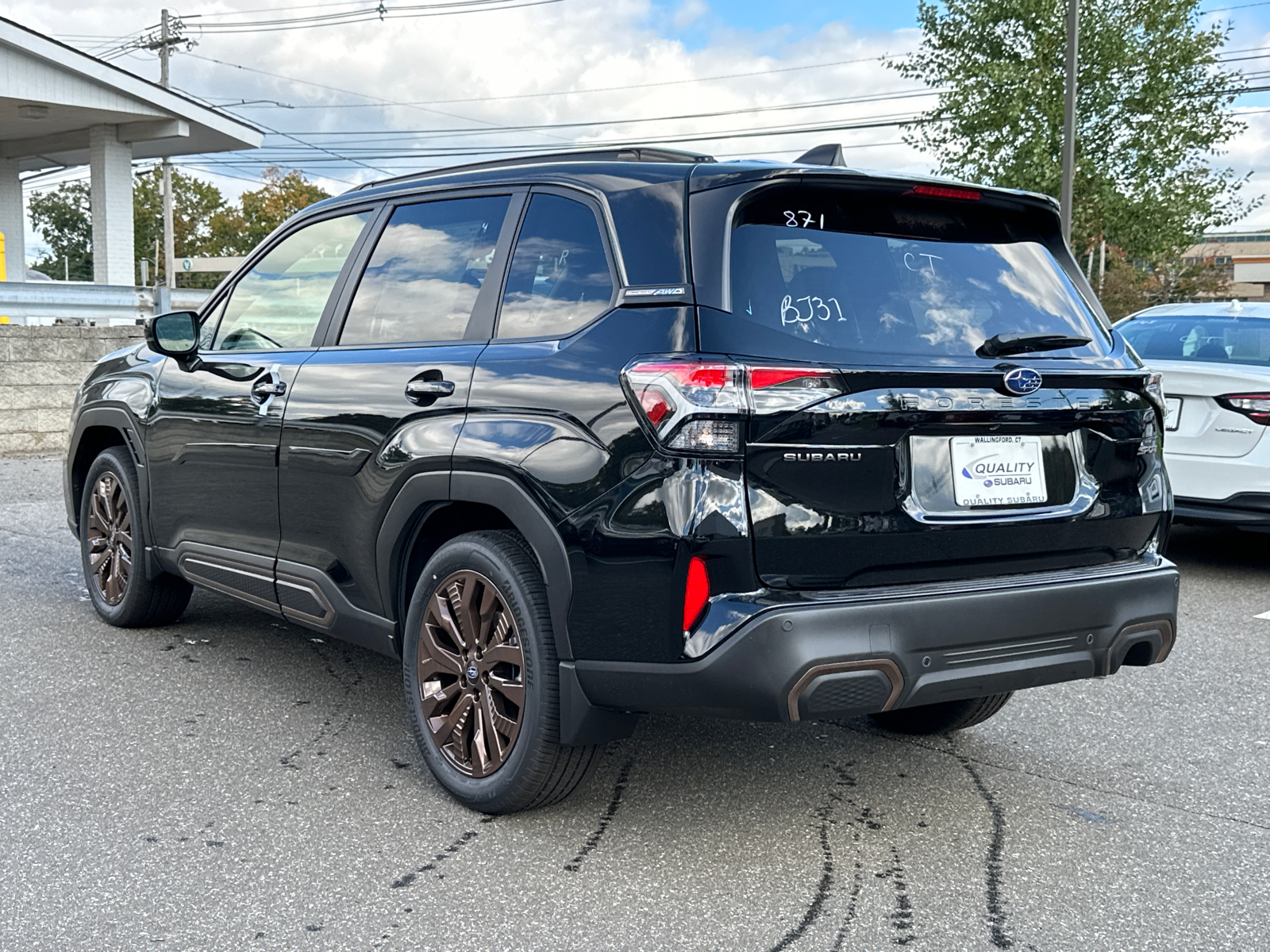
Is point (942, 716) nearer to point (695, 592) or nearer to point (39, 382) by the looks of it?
point (695, 592)

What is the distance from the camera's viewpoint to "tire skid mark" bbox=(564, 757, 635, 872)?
3404mm

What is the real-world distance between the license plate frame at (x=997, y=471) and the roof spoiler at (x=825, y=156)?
864 millimetres

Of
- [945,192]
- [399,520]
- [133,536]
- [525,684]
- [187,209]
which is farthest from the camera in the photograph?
[187,209]

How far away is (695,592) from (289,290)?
245 cm

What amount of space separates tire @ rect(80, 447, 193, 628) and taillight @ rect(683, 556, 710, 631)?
324 centimetres

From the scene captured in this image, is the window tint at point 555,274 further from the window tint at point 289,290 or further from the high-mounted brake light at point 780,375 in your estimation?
the window tint at point 289,290

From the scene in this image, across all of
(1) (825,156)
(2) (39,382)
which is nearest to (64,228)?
(2) (39,382)

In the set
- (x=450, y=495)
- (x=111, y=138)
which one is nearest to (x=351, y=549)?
(x=450, y=495)

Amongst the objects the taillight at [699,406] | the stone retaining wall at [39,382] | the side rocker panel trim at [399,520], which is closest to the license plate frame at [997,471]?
the taillight at [699,406]

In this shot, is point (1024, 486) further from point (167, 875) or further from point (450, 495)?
point (167, 875)

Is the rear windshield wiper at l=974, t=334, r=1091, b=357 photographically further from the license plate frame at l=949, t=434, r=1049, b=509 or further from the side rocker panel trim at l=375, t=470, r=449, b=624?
the side rocker panel trim at l=375, t=470, r=449, b=624

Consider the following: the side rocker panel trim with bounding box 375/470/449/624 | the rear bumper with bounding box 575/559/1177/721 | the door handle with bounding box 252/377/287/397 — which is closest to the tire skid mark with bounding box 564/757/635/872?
the rear bumper with bounding box 575/559/1177/721

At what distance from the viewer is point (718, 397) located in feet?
9.99

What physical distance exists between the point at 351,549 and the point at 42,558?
14.1 ft
